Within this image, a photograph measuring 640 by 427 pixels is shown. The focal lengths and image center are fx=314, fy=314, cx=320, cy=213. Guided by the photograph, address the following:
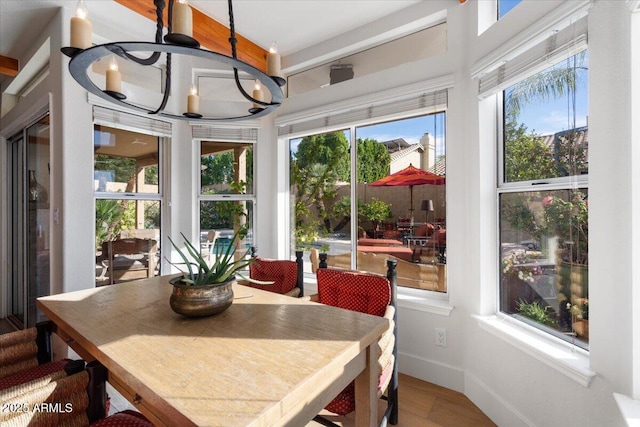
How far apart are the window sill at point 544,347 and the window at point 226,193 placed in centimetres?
241

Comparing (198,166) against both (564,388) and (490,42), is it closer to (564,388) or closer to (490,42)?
(490,42)

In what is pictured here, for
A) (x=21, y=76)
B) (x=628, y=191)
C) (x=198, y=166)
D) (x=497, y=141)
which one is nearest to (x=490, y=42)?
(x=497, y=141)

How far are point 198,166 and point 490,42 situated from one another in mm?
2833

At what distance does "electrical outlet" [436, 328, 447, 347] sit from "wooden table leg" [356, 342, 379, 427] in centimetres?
119

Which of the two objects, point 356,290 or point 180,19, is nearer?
point 180,19

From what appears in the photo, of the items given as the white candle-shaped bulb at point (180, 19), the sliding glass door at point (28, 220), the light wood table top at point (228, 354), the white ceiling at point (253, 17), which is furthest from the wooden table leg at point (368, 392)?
the sliding glass door at point (28, 220)

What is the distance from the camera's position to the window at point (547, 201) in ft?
5.29

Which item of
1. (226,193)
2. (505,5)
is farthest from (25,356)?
(505,5)

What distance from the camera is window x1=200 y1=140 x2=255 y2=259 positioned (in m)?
3.42

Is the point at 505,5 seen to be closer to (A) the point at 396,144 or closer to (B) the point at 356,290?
(A) the point at 396,144

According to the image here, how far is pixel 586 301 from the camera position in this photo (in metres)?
1.57

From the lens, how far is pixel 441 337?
7.84 ft

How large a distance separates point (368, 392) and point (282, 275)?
1.33 meters

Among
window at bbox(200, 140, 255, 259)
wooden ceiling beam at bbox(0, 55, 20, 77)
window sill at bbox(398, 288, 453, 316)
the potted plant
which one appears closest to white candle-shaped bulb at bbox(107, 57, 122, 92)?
the potted plant
